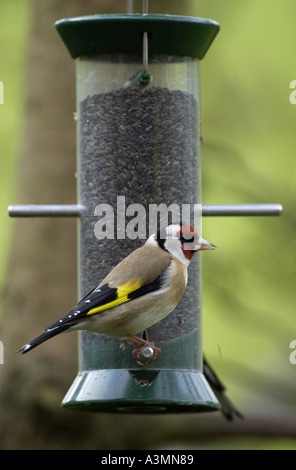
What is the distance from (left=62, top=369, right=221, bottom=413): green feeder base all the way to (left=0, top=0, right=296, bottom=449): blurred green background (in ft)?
9.46

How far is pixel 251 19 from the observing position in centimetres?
1251

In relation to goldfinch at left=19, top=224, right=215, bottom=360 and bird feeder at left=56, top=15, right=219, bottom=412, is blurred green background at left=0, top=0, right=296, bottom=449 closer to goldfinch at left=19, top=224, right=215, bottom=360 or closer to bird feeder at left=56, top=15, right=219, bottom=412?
bird feeder at left=56, top=15, right=219, bottom=412

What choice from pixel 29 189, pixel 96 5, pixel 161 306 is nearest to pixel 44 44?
pixel 96 5

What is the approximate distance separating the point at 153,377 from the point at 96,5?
428cm

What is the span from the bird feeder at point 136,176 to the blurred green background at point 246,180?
9.59 ft

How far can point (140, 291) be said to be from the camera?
6.93m

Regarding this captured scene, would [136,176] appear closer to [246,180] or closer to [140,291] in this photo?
[140,291]

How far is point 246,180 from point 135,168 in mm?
3664

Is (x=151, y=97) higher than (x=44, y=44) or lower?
lower

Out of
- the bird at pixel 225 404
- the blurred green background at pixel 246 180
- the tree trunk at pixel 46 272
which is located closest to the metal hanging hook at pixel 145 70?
the bird at pixel 225 404

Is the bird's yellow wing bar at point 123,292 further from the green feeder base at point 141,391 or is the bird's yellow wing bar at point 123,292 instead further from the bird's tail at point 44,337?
the green feeder base at point 141,391

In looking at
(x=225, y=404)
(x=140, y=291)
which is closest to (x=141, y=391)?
(x=140, y=291)

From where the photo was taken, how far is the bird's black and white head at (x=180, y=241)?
7.08 m
